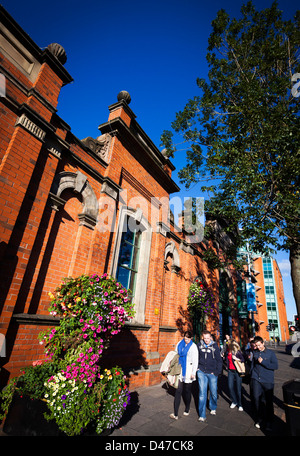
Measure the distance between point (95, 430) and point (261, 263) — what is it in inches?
2286

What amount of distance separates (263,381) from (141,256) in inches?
176

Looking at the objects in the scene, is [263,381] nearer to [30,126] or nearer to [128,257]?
[128,257]

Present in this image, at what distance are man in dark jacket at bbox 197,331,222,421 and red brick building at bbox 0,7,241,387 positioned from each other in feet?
6.34

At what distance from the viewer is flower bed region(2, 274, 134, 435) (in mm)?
3004

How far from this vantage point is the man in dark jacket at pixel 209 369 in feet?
15.8

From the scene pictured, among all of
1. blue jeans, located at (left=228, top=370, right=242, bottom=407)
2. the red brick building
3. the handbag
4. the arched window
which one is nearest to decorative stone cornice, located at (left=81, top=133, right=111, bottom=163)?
the red brick building

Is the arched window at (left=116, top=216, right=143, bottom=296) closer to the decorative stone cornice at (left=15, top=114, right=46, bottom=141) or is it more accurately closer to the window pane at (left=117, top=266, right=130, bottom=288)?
the window pane at (left=117, top=266, right=130, bottom=288)

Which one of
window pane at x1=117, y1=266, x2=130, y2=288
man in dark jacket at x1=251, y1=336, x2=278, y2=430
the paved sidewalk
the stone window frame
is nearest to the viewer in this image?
the paved sidewalk

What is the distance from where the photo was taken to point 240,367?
530 cm

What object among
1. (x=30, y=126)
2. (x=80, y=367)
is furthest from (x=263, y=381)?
(x=30, y=126)

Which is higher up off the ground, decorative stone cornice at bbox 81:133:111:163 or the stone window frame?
decorative stone cornice at bbox 81:133:111:163

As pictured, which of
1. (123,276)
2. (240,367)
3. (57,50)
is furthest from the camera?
(123,276)

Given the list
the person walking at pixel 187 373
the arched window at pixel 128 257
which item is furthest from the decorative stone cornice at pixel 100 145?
the person walking at pixel 187 373

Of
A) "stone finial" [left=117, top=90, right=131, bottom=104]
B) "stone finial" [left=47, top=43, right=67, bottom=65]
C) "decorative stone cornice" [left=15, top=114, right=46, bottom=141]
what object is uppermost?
"stone finial" [left=117, top=90, right=131, bottom=104]
